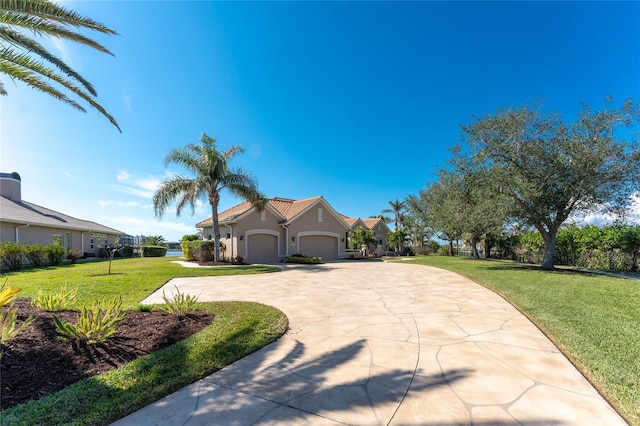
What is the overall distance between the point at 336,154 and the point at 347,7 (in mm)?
13881

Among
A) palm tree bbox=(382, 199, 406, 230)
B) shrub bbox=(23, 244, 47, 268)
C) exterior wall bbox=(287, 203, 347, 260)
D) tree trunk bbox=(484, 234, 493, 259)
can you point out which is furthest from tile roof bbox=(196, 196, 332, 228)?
palm tree bbox=(382, 199, 406, 230)

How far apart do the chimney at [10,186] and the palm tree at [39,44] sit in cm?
2360

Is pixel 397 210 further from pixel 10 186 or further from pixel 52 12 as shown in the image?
pixel 52 12

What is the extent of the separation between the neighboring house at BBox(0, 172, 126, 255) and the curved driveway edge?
672 inches

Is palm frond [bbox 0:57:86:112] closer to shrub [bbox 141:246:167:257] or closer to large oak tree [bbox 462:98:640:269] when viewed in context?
large oak tree [bbox 462:98:640:269]

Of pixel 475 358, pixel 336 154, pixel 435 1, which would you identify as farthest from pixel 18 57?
Result: pixel 336 154

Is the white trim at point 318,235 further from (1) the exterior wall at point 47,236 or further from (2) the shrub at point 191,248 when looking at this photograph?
(1) the exterior wall at point 47,236

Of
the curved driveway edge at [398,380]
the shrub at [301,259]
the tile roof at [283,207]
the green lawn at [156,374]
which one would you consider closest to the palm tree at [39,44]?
the green lawn at [156,374]

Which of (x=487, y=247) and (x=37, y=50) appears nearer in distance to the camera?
(x=37, y=50)

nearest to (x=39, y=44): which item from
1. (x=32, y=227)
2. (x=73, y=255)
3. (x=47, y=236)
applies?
(x=32, y=227)

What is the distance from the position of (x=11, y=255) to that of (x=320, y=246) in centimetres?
1864

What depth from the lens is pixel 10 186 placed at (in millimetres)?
21500

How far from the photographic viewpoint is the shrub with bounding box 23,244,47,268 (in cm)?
1641

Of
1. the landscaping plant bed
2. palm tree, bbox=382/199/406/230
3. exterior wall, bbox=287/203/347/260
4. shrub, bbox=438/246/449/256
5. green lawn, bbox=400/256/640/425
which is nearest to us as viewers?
the landscaping plant bed
